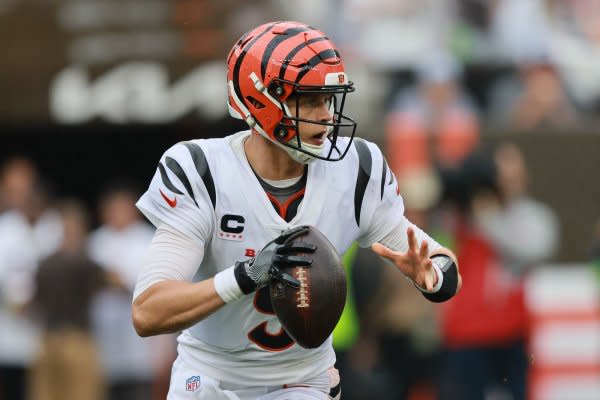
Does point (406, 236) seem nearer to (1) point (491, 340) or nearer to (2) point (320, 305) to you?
(2) point (320, 305)

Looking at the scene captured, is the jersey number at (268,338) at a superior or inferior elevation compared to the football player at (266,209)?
inferior

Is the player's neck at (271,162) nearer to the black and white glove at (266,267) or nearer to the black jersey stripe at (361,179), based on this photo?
the black jersey stripe at (361,179)

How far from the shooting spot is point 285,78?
5641 mm

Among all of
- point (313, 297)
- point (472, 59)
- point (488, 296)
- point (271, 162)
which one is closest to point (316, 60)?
point (271, 162)

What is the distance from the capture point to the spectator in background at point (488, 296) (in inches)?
408

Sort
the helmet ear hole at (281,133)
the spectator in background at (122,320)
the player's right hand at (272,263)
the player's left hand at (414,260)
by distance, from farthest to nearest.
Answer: the spectator in background at (122,320), the helmet ear hole at (281,133), the player's left hand at (414,260), the player's right hand at (272,263)

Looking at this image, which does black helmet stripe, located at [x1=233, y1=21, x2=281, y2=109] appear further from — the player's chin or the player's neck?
the player's chin

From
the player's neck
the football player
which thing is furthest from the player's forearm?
the player's neck

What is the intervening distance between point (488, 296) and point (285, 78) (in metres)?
5.09

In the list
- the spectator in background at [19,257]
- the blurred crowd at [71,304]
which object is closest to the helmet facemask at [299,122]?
the blurred crowd at [71,304]

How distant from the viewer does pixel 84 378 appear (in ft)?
40.9

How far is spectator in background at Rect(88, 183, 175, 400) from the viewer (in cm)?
1255

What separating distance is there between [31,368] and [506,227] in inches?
178

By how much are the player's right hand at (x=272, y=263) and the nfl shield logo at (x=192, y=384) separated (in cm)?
71
